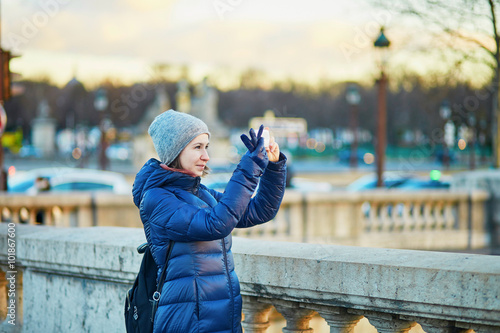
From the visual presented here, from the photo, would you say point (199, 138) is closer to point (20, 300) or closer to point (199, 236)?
point (199, 236)

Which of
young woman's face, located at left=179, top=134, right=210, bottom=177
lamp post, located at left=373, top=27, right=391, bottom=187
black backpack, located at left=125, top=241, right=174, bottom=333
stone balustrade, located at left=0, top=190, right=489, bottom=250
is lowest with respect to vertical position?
stone balustrade, located at left=0, top=190, right=489, bottom=250

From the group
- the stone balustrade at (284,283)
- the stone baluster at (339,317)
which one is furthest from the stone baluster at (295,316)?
the stone baluster at (339,317)

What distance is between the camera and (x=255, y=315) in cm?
354

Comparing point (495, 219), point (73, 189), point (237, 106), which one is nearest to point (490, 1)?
point (495, 219)

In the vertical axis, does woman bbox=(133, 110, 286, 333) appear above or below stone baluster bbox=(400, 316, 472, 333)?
above

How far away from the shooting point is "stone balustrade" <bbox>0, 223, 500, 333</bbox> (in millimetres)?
2729

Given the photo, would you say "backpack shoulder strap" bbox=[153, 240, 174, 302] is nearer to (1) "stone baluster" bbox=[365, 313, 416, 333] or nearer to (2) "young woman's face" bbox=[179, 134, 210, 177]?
(2) "young woman's face" bbox=[179, 134, 210, 177]

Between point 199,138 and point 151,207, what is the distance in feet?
1.27

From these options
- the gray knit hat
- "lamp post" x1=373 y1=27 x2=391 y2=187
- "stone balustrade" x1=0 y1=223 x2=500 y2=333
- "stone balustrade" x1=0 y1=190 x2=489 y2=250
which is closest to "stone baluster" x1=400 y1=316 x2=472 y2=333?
"stone balustrade" x1=0 y1=223 x2=500 y2=333

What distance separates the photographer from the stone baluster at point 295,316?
3346 mm

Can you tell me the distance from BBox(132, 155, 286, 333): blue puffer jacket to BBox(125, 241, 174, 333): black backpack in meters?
0.03

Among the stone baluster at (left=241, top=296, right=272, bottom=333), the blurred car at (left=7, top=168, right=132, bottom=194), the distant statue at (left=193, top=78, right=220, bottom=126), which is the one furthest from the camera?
the distant statue at (left=193, top=78, right=220, bottom=126)

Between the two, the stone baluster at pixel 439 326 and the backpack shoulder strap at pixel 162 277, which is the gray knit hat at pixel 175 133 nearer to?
the backpack shoulder strap at pixel 162 277

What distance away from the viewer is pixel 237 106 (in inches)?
3866
